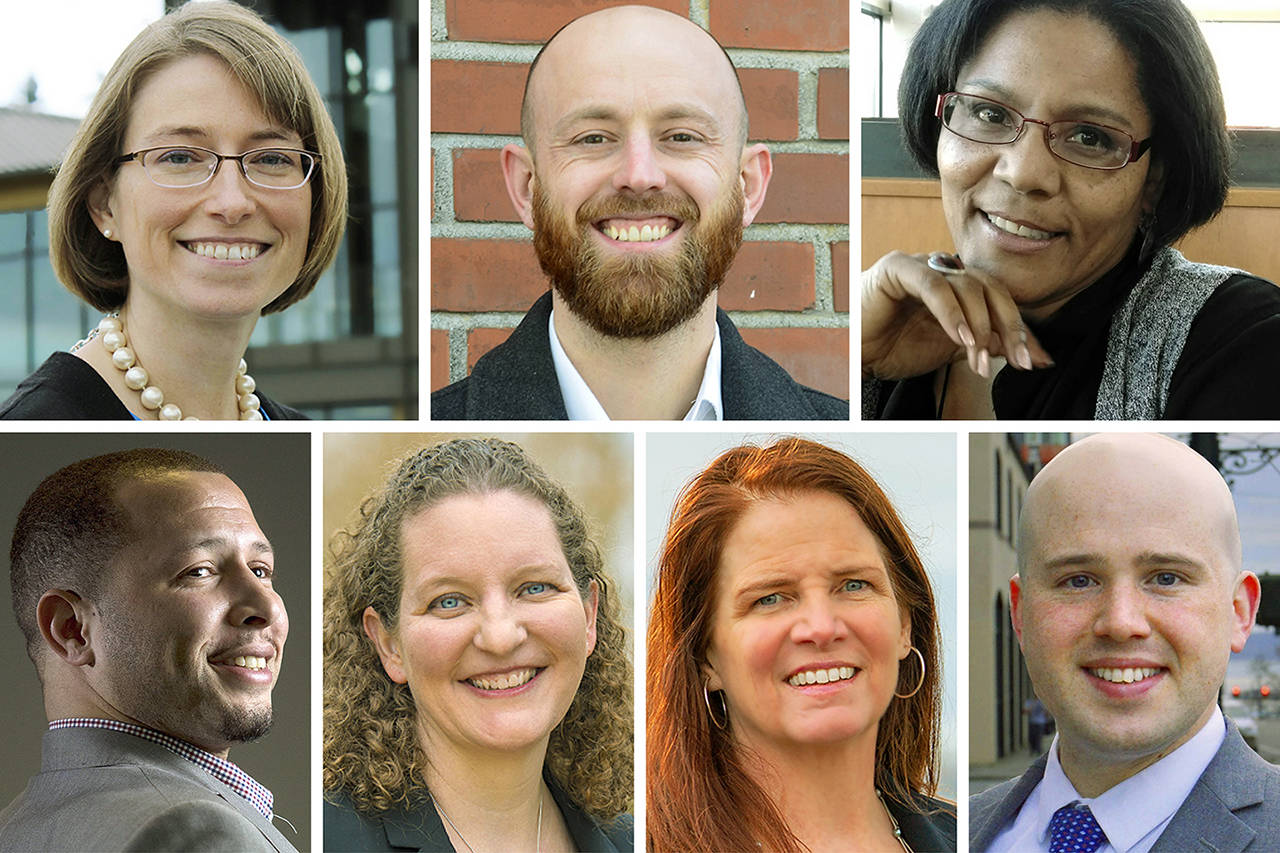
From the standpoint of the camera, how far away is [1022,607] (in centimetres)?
242

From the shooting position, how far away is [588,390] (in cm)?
236

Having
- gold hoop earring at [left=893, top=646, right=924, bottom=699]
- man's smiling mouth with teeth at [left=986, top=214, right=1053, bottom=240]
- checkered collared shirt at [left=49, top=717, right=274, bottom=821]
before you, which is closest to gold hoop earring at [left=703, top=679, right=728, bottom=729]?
gold hoop earring at [left=893, top=646, right=924, bottom=699]

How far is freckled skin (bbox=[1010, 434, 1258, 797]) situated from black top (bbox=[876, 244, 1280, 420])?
0.28 ft

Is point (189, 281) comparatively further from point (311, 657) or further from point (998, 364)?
point (998, 364)

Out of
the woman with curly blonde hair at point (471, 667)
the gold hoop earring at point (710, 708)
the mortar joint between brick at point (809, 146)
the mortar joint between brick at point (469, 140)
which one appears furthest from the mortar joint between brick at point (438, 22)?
the gold hoop earring at point (710, 708)

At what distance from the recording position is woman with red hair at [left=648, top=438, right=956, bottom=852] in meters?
2.38

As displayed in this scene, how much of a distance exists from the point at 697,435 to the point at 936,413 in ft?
1.32

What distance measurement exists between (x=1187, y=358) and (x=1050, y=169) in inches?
14.7

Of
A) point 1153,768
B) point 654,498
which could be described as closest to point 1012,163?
point 654,498

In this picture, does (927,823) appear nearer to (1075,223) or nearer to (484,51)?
(1075,223)

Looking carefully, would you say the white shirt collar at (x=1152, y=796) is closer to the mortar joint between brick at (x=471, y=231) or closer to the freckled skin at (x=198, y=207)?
the mortar joint between brick at (x=471, y=231)

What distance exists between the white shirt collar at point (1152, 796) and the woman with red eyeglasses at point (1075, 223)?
21.4 inches

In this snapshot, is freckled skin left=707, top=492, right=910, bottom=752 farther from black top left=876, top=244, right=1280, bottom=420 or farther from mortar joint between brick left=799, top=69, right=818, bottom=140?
mortar joint between brick left=799, top=69, right=818, bottom=140

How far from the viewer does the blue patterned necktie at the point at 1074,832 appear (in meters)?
2.38
